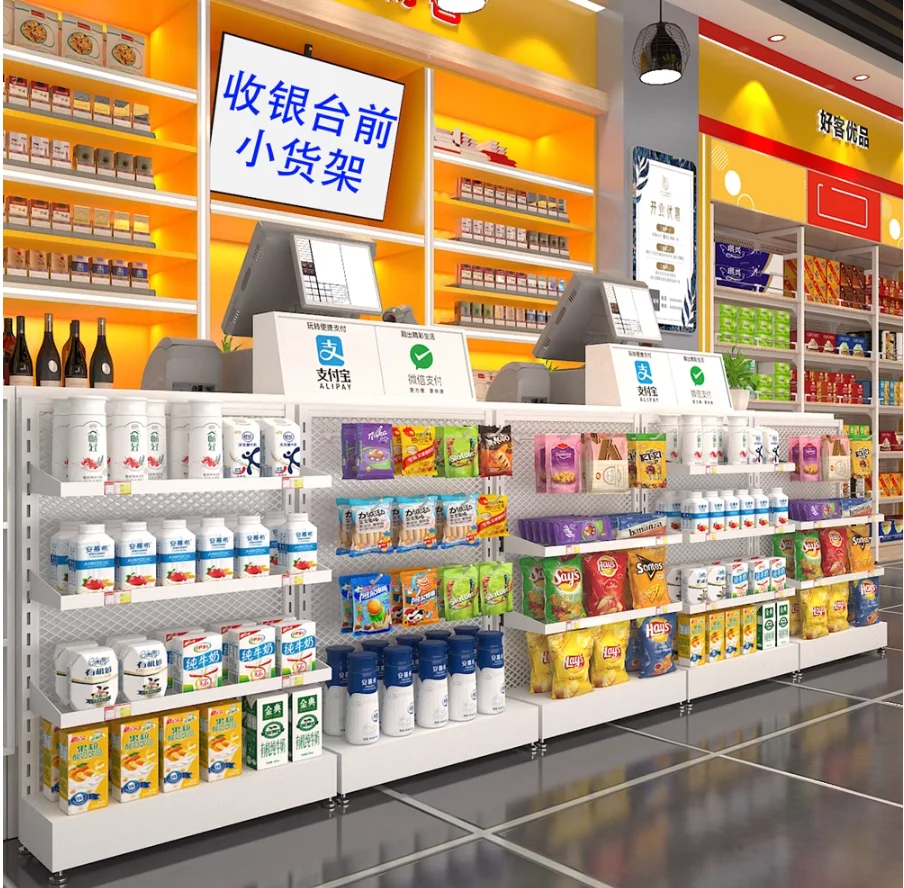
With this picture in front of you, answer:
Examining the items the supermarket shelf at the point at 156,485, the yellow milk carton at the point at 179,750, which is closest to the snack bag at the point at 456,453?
the supermarket shelf at the point at 156,485

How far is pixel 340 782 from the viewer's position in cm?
291

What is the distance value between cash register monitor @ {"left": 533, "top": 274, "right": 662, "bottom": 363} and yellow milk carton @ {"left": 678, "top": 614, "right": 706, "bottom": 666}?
1.25 m

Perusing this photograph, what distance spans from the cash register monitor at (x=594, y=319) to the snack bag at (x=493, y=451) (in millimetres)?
1029

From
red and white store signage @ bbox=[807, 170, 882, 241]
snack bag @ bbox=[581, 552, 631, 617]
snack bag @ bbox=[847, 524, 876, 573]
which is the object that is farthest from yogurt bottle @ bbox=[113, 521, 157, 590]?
red and white store signage @ bbox=[807, 170, 882, 241]

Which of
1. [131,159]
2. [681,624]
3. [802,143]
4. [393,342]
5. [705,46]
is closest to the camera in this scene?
[393,342]

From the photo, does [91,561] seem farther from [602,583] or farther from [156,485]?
[602,583]

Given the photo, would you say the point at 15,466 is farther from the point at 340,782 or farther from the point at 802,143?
the point at 802,143

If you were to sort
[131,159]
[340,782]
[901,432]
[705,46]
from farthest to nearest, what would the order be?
[901,432] < [705,46] < [131,159] < [340,782]

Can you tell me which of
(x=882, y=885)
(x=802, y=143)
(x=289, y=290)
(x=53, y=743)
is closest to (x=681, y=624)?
(x=882, y=885)

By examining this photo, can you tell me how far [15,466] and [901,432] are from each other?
8.87 m

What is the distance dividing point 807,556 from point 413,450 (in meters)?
2.33

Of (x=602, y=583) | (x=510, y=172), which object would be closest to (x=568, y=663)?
(x=602, y=583)

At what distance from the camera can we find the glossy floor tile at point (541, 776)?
2916mm

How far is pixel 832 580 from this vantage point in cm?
468
